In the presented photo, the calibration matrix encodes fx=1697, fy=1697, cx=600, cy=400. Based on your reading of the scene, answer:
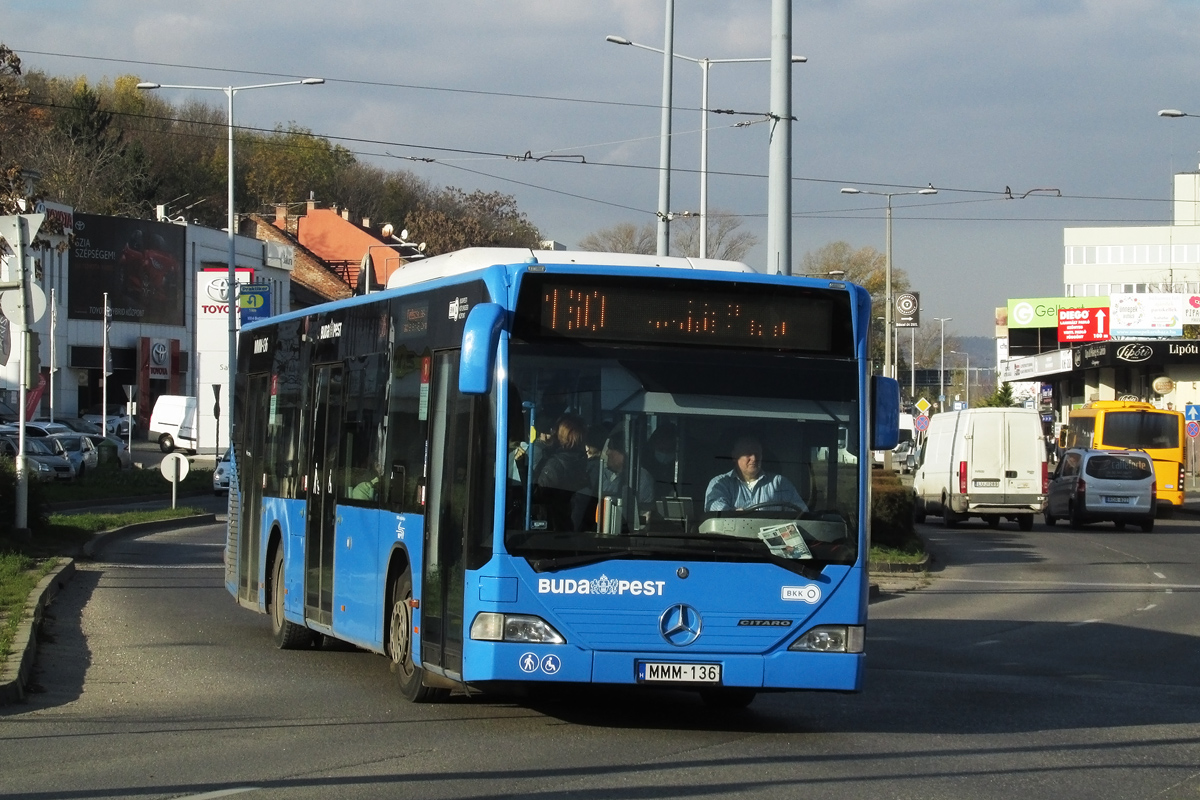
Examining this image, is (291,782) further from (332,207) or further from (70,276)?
(332,207)

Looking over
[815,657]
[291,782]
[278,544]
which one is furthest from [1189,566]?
[291,782]

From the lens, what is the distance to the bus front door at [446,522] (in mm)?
9484

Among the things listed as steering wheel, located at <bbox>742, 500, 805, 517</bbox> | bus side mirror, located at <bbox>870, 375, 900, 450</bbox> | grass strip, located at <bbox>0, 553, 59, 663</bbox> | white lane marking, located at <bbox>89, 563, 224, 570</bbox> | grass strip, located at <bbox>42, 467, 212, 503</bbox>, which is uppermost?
bus side mirror, located at <bbox>870, 375, 900, 450</bbox>

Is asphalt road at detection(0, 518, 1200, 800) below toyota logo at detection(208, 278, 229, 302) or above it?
below

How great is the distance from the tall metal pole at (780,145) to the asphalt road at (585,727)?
4.24 metres

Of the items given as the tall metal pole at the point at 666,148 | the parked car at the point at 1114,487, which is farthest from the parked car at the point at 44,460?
the parked car at the point at 1114,487

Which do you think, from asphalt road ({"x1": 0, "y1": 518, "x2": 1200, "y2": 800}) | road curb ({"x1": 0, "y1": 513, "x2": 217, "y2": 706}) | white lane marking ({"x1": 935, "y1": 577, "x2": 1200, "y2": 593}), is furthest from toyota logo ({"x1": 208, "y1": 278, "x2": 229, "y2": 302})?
asphalt road ({"x1": 0, "y1": 518, "x2": 1200, "y2": 800})

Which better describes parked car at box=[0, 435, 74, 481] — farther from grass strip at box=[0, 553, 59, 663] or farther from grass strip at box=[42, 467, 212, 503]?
grass strip at box=[0, 553, 59, 663]

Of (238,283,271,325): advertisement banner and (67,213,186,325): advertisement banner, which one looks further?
(67,213,186,325): advertisement banner

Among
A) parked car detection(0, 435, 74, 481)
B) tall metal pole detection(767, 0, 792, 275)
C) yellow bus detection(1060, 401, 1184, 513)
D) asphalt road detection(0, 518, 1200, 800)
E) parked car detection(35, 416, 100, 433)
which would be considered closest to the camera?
asphalt road detection(0, 518, 1200, 800)

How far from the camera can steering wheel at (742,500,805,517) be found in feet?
30.7

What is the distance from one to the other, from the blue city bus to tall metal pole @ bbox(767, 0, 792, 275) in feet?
26.1

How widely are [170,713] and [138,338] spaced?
222 ft

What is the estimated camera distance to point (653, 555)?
9234mm
